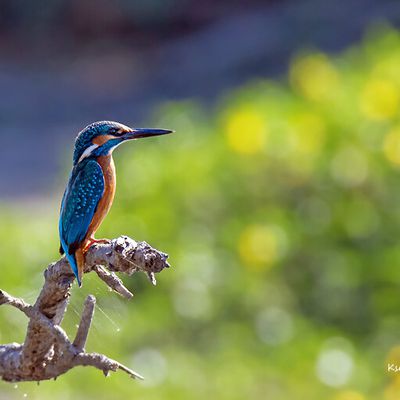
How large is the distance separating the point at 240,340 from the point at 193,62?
6891 mm

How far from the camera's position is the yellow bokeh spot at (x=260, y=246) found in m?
4.74

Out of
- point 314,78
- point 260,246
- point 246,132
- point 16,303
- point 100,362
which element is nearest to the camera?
point 100,362

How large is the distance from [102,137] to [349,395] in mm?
2054

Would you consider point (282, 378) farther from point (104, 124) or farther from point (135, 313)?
point (104, 124)

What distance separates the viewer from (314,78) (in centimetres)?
641

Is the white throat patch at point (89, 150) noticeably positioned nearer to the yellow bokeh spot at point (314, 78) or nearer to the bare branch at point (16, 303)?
the bare branch at point (16, 303)

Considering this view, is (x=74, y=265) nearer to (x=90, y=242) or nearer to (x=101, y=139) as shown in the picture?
(x=90, y=242)

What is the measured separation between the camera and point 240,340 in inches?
173

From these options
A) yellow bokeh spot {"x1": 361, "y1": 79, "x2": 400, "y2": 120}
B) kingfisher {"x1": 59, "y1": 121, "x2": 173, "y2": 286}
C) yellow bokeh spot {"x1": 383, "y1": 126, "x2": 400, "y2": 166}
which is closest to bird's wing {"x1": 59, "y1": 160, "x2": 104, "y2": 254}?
kingfisher {"x1": 59, "y1": 121, "x2": 173, "y2": 286}

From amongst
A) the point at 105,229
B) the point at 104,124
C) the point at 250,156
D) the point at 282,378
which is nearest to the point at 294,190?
the point at 250,156

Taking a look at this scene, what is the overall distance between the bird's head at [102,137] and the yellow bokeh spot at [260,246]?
9.23ft

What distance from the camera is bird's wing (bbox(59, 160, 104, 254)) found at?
186 cm

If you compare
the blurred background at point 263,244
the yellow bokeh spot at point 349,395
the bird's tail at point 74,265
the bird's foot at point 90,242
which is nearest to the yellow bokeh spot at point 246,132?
the blurred background at point 263,244

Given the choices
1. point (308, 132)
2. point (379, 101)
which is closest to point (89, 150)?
point (308, 132)
